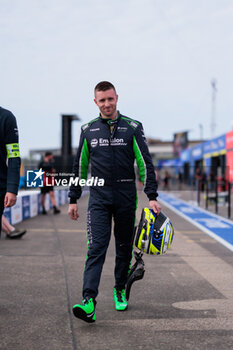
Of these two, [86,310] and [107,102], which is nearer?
[86,310]

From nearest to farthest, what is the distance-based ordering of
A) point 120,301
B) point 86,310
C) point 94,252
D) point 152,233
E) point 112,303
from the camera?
point 86,310 → point 94,252 → point 152,233 → point 120,301 → point 112,303

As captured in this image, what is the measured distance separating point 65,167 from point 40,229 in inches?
757

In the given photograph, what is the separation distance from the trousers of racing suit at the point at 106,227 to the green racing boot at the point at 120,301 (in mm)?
121

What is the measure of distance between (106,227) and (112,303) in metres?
0.84

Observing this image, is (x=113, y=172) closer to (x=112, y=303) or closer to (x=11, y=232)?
(x=112, y=303)

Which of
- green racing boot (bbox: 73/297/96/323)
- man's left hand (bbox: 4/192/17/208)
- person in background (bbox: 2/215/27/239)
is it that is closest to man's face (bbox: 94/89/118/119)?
man's left hand (bbox: 4/192/17/208)

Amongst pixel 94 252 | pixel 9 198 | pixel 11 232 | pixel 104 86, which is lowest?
pixel 11 232

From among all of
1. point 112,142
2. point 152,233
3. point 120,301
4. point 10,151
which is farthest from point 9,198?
point 120,301

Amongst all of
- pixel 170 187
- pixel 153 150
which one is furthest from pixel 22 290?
pixel 153 150

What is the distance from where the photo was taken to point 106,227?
360 cm

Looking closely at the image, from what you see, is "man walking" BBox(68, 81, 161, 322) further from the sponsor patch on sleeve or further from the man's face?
the sponsor patch on sleeve

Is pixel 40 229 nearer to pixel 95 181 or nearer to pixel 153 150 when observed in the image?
pixel 95 181

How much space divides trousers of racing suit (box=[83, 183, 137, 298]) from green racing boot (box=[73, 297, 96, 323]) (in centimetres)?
5

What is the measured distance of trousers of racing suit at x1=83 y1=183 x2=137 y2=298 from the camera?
348 cm
